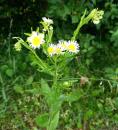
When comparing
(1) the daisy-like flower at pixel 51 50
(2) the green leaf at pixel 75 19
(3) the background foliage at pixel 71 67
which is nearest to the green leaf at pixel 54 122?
(1) the daisy-like flower at pixel 51 50

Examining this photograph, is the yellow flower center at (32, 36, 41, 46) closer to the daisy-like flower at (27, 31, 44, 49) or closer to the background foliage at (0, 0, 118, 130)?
the daisy-like flower at (27, 31, 44, 49)

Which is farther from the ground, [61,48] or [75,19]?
[75,19]

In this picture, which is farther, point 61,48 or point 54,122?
point 54,122

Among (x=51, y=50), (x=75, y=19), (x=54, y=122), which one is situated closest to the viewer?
(x=51, y=50)

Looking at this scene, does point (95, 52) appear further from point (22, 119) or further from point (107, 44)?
point (22, 119)

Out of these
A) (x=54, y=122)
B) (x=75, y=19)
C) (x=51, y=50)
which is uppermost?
(x=75, y=19)

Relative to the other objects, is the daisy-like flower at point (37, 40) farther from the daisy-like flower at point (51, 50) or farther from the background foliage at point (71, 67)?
the background foliage at point (71, 67)

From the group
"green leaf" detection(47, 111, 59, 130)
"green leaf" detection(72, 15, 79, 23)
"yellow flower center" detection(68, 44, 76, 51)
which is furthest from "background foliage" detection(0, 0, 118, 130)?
"yellow flower center" detection(68, 44, 76, 51)

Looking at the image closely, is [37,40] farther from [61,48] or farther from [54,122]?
[54,122]

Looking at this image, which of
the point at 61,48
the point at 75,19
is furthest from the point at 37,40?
the point at 75,19

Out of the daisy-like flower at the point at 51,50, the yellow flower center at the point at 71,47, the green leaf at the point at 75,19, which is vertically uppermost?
the green leaf at the point at 75,19
